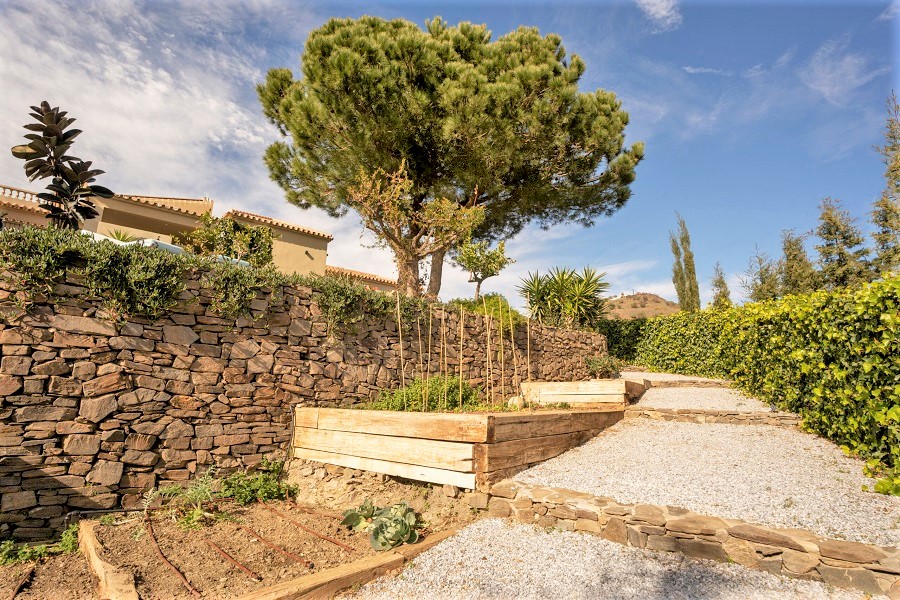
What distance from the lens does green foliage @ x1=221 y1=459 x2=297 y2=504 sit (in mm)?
5418

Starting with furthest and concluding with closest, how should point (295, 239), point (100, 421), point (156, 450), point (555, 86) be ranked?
1. point (295, 239)
2. point (555, 86)
3. point (156, 450)
4. point (100, 421)

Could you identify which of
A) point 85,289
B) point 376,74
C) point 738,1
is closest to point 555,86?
point 376,74

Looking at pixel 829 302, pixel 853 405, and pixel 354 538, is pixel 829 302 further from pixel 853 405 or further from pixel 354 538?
pixel 354 538

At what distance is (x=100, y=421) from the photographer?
4.90 metres

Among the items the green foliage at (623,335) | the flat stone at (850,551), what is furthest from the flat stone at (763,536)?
the green foliage at (623,335)

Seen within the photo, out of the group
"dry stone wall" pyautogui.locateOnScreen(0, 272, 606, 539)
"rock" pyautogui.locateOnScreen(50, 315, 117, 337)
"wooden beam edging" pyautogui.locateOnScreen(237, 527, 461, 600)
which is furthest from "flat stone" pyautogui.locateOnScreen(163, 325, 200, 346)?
"wooden beam edging" pyautogui.locateOnScreen(237, 527, 461, 600)

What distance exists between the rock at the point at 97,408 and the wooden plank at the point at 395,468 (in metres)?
2.27

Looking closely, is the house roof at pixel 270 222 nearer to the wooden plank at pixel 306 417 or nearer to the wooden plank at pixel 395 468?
the wooden plank at pixel 306 417

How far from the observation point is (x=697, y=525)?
3.36m

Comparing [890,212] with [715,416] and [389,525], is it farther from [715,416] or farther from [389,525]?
[389,525]

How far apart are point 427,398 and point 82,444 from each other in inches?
161

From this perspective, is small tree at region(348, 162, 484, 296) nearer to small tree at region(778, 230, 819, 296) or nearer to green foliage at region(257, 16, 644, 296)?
green foliage at region(257, 16, 644, 296)

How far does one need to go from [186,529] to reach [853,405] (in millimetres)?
7032

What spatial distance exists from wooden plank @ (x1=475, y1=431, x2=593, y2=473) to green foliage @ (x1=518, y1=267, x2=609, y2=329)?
6.94m
